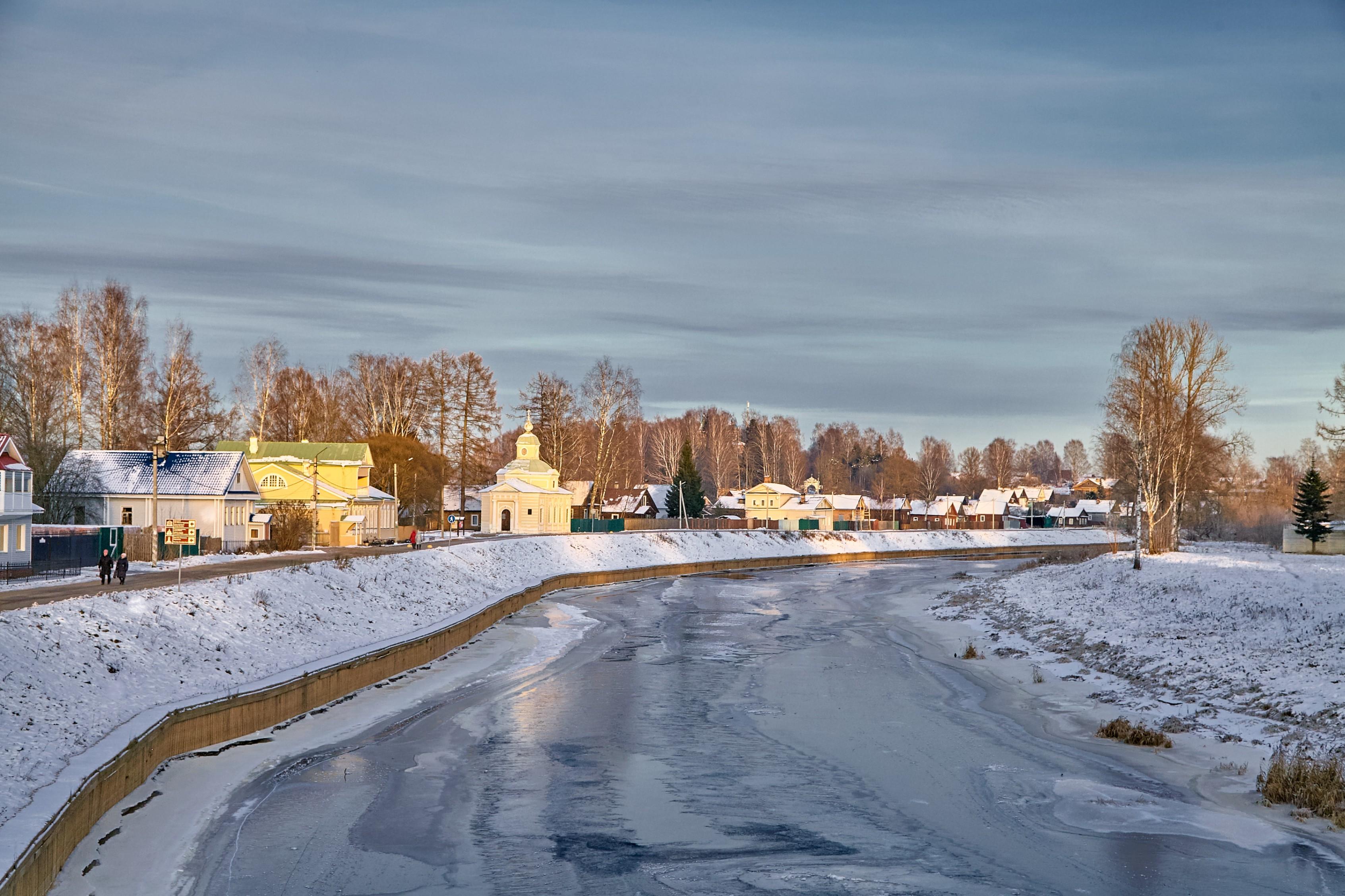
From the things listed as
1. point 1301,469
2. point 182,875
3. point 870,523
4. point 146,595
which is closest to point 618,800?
point 182,875

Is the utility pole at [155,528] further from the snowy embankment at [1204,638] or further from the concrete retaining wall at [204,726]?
the snowy embankment at [1204,638]

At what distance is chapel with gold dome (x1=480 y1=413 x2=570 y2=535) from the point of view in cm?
7981

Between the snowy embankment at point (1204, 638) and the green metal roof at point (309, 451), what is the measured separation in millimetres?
39139

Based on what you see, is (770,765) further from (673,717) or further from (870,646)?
(870,646)

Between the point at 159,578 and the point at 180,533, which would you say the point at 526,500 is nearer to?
the point at 159,578

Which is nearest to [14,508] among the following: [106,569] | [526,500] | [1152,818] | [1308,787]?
[106,569]

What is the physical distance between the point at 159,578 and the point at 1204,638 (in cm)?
2615

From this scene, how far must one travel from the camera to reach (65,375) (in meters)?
61.4

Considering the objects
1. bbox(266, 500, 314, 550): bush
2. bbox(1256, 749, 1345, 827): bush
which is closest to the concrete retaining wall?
bbox(1256, 749, 1345, 827): bush

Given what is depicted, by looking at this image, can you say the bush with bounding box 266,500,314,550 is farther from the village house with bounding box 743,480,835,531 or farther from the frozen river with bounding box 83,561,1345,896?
the village house with bounding box 743,480,835,531

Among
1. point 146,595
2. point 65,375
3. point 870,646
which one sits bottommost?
point 870,646

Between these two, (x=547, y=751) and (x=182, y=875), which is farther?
(x=547, y=751)

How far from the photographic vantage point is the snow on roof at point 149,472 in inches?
2066

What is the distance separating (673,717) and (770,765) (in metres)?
4.21
